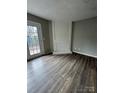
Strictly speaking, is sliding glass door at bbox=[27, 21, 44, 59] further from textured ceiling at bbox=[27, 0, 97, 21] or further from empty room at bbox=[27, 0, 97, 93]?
textured ceiling at bbox=[27, 0, 97, 21]

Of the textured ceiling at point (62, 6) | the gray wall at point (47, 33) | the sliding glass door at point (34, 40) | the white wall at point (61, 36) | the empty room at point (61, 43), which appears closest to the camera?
the empty room at point (61, 43)

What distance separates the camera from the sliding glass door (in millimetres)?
4592

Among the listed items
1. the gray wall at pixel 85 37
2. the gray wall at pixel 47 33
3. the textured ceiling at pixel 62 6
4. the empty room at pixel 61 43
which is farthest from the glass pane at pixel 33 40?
the gray wall at pixel 85 37

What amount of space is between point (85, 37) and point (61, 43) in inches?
61.5

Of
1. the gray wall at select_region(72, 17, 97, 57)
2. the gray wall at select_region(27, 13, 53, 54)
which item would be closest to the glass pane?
the gray wall at select_region(27, 13, 53, 54)

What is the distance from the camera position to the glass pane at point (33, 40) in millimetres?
4645

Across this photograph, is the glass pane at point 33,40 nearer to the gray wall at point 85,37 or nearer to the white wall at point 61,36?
the white wall at point 61,36

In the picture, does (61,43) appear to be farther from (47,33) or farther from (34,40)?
(34,40)
